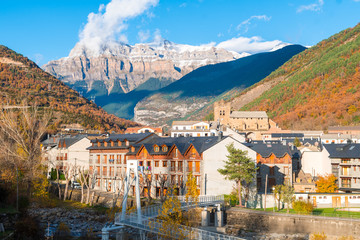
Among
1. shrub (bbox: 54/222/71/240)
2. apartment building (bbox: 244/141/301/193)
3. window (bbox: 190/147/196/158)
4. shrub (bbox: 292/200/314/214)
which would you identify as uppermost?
window (bbox: 190/147/196/158)

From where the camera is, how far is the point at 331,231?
51344 mm

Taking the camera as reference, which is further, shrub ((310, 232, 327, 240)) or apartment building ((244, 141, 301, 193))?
apartment building ((244, 141, 301, 193))

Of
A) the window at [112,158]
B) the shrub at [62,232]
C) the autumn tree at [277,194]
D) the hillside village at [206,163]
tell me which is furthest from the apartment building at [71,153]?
the autumn tree at [277,194]

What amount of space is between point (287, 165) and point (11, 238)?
48120mm

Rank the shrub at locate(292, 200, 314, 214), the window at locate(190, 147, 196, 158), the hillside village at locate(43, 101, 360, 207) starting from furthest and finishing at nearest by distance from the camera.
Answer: the window at locate(190, 147, 196, 158) < the hillside village at locate(43, 101, 360, 207) < the shrub at locate(292, 200, 314, 214)

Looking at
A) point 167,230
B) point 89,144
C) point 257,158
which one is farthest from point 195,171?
point 89,144

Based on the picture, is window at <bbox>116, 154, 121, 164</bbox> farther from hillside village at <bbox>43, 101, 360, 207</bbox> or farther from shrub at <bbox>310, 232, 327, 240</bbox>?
shrub at <bbox>310, 232, 327, 240</bbox>

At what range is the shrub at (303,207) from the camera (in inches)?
2247

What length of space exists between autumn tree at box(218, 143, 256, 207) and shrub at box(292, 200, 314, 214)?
8035mm

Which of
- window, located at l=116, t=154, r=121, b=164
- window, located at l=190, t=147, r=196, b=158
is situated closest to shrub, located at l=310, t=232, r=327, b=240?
window, located at l=190, t=147, r=196, b=158

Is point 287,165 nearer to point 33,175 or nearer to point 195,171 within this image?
point 195,171

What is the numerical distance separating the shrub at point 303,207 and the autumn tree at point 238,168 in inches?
316

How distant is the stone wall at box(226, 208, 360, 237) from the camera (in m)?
50.8

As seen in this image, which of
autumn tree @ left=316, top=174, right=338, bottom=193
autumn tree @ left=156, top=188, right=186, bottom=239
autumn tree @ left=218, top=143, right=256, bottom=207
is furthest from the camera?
autumn tree @ left=316, top=174, right=338, bottom=193
